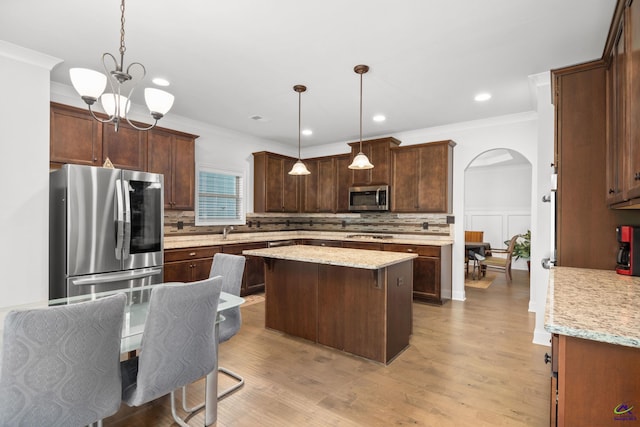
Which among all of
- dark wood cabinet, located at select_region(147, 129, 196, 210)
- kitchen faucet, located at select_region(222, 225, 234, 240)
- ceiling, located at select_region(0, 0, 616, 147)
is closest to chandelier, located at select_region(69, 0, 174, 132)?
ceiling, located at select_region(0, 0, 616, 147)

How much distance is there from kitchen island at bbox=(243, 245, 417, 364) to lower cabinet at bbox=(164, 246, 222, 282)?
1318mm

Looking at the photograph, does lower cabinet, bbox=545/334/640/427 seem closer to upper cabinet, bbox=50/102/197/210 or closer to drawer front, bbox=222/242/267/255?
drawer front, bbox=222/242/267/255

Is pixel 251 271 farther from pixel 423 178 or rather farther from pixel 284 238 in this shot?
pixel 423 178

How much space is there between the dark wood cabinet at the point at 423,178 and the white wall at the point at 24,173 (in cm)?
437

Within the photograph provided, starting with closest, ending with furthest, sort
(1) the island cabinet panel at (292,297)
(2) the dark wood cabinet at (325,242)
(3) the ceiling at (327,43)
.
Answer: (3) the ceiling at (327,43)
(1) the island cabinet panel at (292,297)
(2) the dark wood cabinet at (325,242)

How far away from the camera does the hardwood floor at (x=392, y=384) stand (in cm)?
200

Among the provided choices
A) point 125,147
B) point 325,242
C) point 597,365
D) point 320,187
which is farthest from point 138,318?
point 320,187

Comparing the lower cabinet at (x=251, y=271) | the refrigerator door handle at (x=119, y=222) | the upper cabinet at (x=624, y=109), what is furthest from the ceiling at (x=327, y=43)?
the lower cabinet at (x=251, y=271)

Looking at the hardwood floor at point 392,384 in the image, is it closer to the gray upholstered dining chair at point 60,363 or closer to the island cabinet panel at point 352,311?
the island cabinet panel at point 352,311

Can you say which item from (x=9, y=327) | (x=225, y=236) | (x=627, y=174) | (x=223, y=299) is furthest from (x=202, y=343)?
(x=225, y=236)

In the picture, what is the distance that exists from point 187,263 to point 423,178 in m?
3.60

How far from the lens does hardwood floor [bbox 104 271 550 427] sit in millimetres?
2002

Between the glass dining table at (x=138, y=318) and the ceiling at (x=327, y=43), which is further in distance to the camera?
the ceiling at (x=327, y=43)

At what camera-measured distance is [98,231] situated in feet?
10.2
